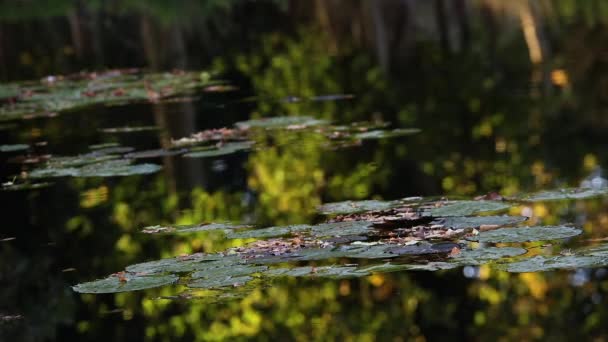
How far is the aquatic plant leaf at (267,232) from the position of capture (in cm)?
752

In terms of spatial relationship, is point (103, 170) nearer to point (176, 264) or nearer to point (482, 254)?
point (176, 264)

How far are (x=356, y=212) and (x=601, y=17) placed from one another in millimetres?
14147

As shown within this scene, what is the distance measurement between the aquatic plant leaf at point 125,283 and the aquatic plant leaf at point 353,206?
1503 millimetres

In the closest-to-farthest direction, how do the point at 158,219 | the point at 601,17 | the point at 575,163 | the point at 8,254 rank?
the point at 8,254 < the point at 158,219 < the point at 575,163 < the point at 601,17

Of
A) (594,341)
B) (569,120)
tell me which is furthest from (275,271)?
(569,120)

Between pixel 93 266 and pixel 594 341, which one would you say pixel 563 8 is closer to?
pixel 93 266

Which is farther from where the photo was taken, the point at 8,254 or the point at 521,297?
the point at 8,254

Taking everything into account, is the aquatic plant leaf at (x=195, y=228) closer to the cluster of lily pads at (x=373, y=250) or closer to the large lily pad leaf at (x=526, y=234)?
the cluster of lily pads at (x=373, y=250)

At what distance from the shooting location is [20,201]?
31.8 feet

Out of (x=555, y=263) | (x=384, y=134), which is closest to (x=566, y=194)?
(x=555, y=263)

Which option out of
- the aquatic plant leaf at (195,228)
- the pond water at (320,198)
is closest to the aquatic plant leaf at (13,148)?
the pond water at (320,198)

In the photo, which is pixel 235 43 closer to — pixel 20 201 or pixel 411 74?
pixel 411 74

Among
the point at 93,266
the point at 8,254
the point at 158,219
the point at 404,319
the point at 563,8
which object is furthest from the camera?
the point at 563,8

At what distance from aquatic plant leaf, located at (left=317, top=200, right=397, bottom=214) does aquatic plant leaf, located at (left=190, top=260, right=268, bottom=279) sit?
1.29 metres
